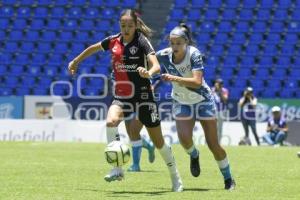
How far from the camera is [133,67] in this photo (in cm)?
1022

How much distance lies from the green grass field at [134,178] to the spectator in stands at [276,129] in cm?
567

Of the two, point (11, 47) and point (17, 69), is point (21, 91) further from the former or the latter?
point (11, 47)

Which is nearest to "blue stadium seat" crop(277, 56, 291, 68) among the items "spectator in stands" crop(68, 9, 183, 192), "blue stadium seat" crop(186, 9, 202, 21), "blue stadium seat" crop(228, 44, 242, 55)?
"blue stadium seat" crop(228, 44, 242, 55)

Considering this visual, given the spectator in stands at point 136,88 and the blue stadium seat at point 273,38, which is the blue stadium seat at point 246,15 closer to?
the blue stadium seat at point 273,38

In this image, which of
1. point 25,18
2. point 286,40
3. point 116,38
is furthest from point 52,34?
point 116,38

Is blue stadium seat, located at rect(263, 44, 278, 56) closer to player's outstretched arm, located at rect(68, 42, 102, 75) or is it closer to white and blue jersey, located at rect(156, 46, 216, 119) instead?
white and blue jersey, located at rect(156, 46, 216, 119)

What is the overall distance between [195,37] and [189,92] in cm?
2117

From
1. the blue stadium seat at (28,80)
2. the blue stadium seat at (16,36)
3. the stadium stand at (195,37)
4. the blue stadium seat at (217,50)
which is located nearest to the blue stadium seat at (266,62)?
the stadium stand at (195,37)

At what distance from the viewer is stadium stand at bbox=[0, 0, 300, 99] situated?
1187 inches

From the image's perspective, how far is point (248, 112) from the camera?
1020 inches

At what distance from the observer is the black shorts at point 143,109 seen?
10117mm

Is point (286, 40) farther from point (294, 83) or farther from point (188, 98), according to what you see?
point (188, 98)

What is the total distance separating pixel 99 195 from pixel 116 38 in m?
2.13

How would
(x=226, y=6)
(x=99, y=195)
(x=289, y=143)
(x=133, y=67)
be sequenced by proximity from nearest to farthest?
(x=99, y=195) < (x=133, y=67) < (x=289, y=143) < (x=226, y=6)
